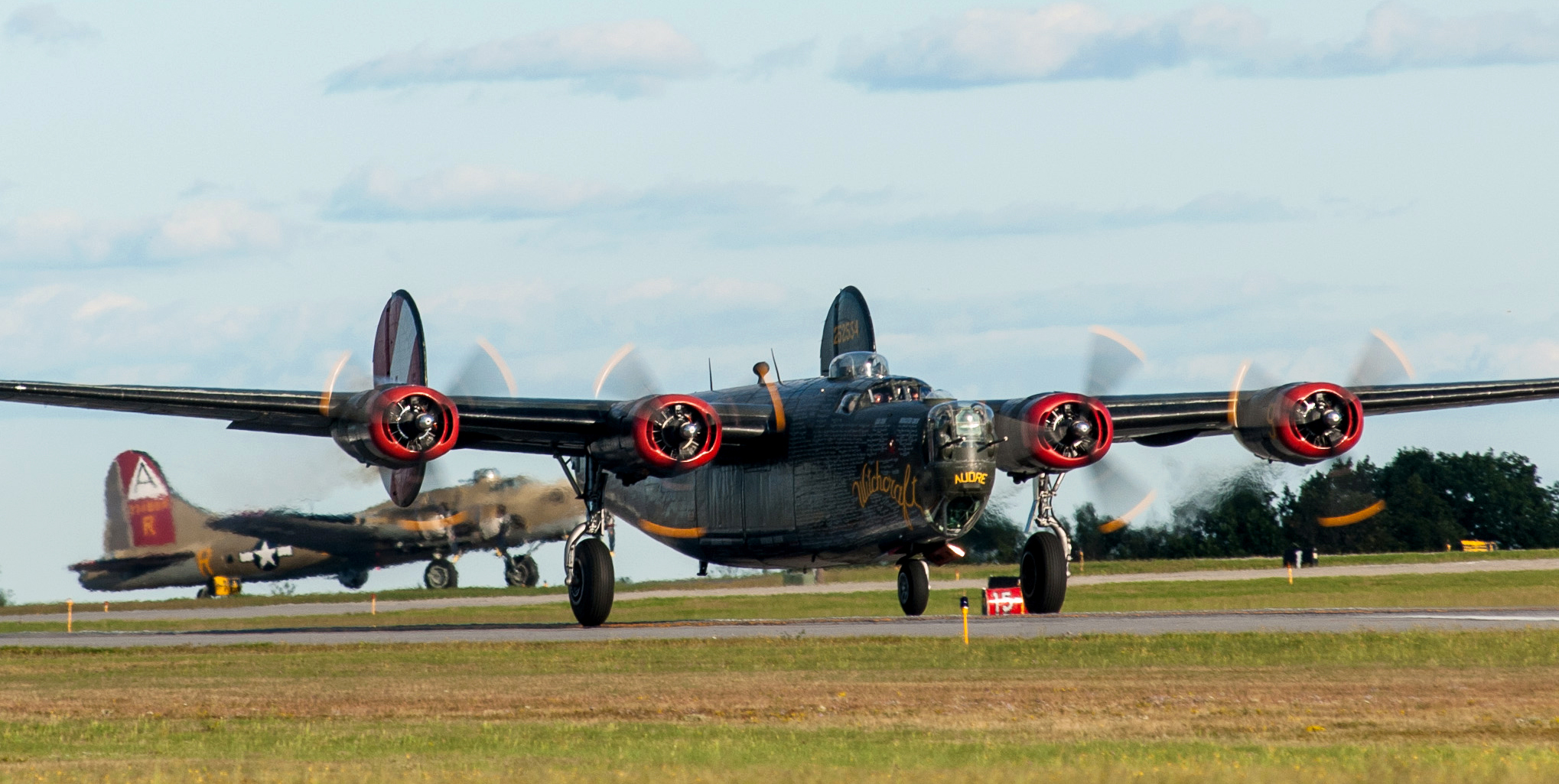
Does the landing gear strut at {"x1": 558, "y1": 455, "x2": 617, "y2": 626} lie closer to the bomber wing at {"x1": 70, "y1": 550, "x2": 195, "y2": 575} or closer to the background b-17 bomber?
the background b-17 bomber

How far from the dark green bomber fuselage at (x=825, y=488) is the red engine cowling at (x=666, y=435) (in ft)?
9.76

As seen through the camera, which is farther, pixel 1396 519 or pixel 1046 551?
pixel 1396 519

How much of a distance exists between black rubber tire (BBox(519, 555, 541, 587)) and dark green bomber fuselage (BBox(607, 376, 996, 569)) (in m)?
37.0

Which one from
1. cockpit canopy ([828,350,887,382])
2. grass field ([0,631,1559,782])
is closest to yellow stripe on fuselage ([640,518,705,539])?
cockpit canopy ([828,350,887,382])

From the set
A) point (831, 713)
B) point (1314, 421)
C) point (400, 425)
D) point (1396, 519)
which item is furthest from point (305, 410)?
point (1396, 519)

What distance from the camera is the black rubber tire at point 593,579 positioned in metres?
38.6

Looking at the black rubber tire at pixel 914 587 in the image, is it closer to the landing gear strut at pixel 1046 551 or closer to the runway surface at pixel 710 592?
the landing gear strut at pixel 1046 551

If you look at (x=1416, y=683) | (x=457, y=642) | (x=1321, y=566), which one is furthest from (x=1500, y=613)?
(x=1321, y=566)

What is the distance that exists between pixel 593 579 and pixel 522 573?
41959 millimetres

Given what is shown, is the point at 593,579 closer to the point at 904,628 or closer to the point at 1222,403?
the point at 904,628

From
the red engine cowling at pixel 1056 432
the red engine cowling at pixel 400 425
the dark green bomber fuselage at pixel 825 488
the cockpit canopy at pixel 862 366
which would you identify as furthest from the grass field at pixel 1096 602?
the red engine cowling at pixel 400 425

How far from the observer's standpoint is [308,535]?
265ft

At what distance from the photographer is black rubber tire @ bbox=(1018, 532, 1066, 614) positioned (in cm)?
3694

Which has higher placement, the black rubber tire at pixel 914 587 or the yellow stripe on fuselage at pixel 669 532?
the yellow stripe on fuselage at pixel 669 532
